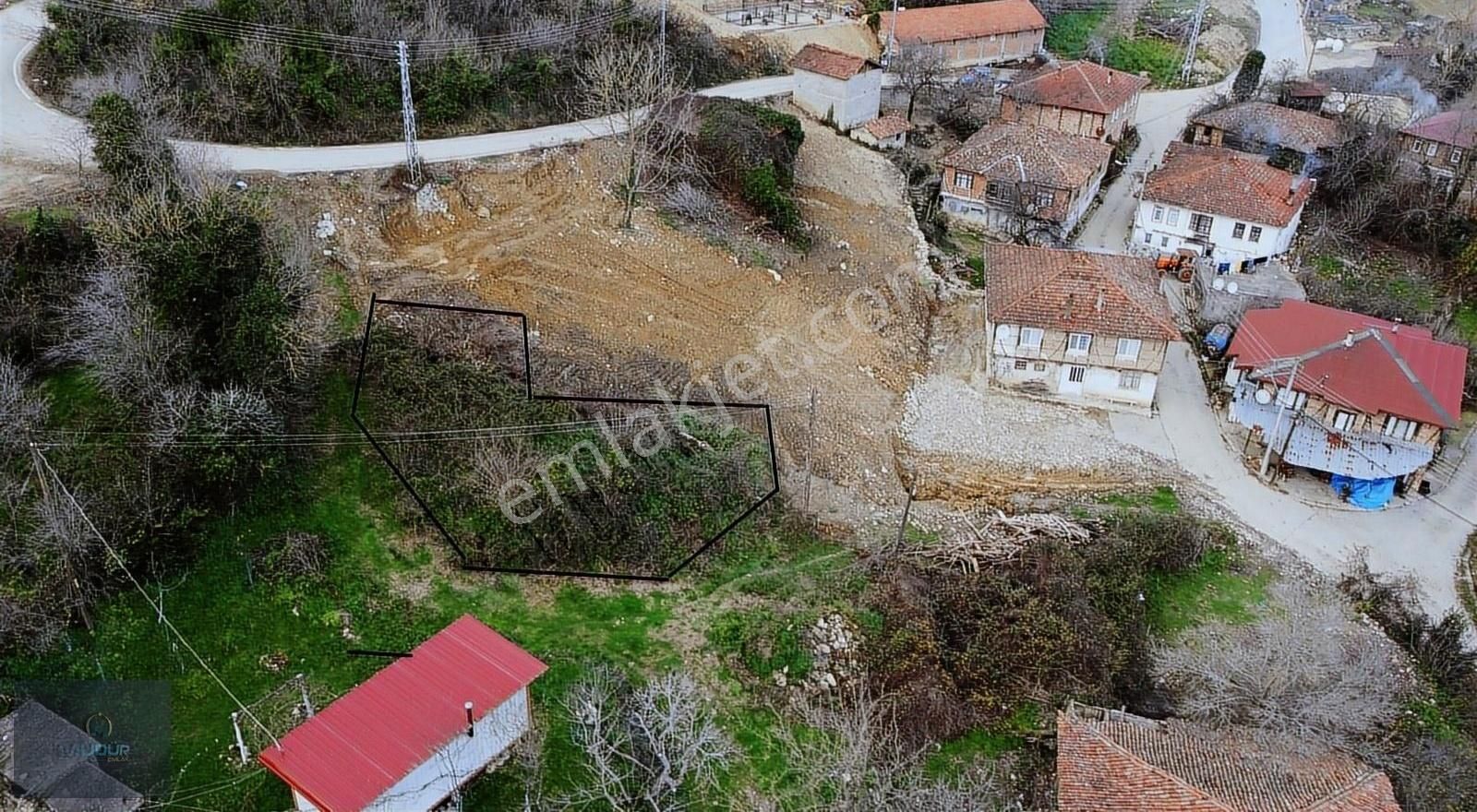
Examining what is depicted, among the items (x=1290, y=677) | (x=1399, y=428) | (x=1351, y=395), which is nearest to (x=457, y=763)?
(x=1290, y=677)

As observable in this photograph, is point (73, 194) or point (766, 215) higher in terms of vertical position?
point (73, 194)

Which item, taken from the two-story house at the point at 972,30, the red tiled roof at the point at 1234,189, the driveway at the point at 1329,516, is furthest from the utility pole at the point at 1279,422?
the two-story house at the point at 972,30

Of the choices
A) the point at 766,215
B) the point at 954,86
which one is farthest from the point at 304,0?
the point at 954,86

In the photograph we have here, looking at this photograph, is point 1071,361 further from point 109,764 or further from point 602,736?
point 109,764

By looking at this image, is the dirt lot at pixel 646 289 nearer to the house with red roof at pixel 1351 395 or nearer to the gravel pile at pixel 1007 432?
the gravel pile at pixel 1007 432

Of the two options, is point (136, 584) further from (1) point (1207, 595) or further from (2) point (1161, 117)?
(2) point (1161, 117)

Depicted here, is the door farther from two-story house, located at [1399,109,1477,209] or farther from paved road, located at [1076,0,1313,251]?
two-story house, located at [1399,109,1477,209]

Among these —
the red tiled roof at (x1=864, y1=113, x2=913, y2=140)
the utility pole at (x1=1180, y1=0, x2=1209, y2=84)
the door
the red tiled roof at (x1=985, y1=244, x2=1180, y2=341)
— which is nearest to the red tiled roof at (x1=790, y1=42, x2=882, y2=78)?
the red tiled roof at (x1=864, y1=113, x2=913, y2=140)
